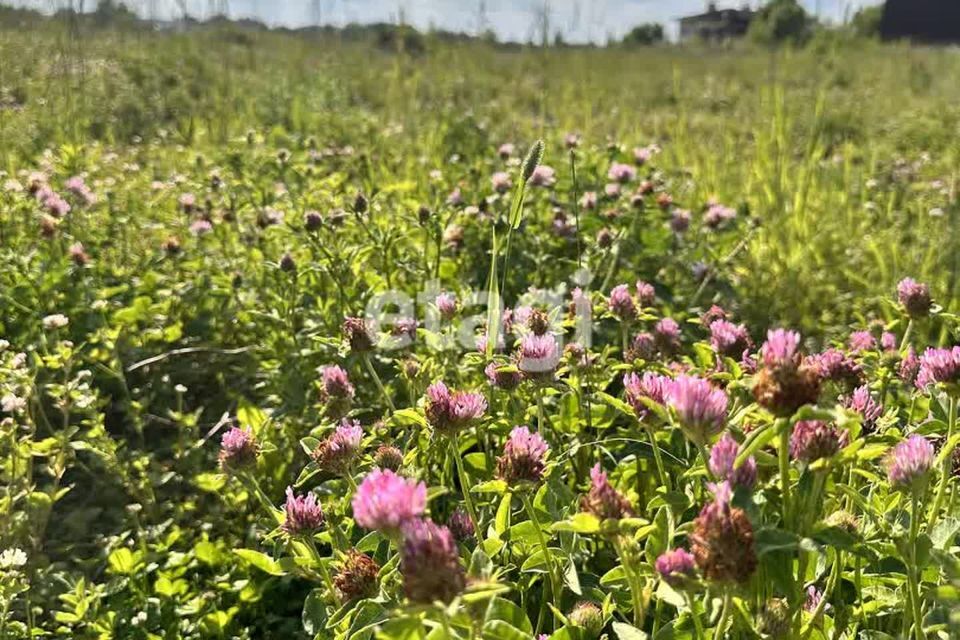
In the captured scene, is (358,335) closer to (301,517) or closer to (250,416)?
(301,517)

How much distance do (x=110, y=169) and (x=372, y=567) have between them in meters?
3.06

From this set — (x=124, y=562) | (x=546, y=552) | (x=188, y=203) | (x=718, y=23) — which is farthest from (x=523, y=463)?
(x=718, y=23)

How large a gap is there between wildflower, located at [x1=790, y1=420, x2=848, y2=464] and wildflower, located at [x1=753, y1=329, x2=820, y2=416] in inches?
4.4

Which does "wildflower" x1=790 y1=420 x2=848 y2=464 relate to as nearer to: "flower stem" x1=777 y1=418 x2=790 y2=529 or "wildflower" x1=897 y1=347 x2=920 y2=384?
"flower stem" x1=777 y1=418 x2=790 y2=529

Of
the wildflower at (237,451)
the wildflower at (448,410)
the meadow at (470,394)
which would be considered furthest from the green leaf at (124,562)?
the wildflower at (448,410)

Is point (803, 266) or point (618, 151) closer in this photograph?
point (618, 151)

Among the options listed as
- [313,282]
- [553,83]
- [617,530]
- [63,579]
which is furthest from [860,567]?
[553,83]

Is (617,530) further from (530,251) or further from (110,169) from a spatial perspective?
(110,169)

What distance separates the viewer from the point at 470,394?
103 centimetres

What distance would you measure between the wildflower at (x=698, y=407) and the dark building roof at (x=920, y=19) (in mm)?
27301

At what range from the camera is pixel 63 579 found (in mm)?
1452

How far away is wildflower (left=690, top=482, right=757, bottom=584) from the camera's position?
72 centimetres

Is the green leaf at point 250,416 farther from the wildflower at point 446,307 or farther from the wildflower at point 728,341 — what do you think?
the wildflower at point 728,341

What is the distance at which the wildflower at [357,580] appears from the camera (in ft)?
3.10
